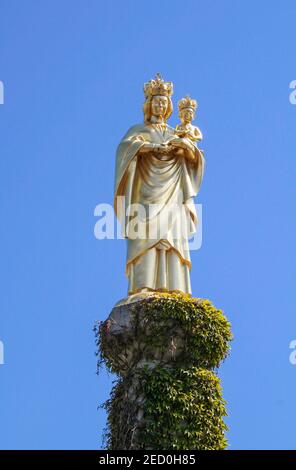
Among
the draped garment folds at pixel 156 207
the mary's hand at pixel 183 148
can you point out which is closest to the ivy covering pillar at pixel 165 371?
→ the draped garment folds at pixel 156 207

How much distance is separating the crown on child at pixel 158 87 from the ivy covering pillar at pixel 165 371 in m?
4.39

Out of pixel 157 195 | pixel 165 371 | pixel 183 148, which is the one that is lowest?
pixel 165 371

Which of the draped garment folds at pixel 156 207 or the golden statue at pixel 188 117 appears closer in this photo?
the draped garment folds at pixel 156 207

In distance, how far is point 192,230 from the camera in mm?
20000

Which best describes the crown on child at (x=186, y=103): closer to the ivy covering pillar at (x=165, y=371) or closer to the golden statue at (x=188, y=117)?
the golden statue at (x=188, y=117)

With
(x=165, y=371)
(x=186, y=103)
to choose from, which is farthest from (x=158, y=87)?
(x=165, y=371)

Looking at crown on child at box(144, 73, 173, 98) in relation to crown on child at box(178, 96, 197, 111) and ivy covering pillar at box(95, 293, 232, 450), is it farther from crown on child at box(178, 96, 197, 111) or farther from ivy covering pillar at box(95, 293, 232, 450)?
ivy covering pillar at box(95, 293, 232, 450)

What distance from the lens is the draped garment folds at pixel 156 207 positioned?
1920 centimetres

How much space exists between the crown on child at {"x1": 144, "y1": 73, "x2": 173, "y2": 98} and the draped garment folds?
62 cm

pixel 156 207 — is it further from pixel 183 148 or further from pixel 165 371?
pixel 165 371

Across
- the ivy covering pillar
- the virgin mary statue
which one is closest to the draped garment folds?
the virgin mary statue

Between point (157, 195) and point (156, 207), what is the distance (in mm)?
288

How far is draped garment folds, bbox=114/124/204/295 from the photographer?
1920 centimetres

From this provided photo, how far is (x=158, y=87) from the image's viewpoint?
824 inches
